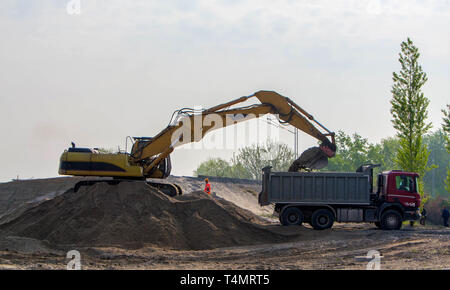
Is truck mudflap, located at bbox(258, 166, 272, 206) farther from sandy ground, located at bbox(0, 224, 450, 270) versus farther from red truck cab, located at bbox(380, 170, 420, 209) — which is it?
red truck cab, located at bbox(380, 170, 420, 209)

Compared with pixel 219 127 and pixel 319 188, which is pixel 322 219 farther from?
pixel 219 127

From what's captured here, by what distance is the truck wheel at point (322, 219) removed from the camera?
25969 millimetres

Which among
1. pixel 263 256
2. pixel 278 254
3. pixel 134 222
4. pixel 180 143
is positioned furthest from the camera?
pixel 180 143

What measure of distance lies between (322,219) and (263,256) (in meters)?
8.07

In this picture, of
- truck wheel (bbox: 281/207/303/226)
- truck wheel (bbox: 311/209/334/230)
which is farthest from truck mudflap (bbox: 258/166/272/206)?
truck wheel (bbox: 311/209/334/230)

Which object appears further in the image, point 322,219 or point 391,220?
point 391,220

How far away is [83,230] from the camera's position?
22.3m

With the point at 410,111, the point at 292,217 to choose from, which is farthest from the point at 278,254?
the point at 410,111

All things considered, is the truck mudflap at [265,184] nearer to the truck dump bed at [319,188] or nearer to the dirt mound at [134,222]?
the truck dump bed at [319,188]

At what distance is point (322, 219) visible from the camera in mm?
26141

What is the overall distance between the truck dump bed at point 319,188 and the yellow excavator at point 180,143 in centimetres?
122

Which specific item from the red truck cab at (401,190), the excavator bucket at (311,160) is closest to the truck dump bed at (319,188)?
the excavator bucket at (311,160)

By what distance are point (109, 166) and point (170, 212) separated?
4.23m
